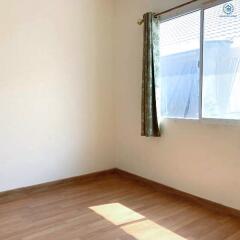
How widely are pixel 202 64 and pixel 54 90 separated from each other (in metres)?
1.80

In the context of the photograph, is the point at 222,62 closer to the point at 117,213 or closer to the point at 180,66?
the point at 180,66

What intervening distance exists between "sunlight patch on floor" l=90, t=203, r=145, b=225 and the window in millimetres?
1174

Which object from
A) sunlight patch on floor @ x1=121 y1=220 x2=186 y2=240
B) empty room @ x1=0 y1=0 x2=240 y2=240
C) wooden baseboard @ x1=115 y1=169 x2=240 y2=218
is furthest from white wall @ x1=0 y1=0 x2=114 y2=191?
sunlight patch on floor @ x1=121 y1=220 x2=186 y2=240

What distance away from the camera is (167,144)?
3.15m

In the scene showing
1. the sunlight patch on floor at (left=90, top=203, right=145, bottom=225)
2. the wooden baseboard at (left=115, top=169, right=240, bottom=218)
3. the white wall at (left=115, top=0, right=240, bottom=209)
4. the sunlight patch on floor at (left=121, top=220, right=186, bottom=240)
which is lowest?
the sunlight patch on floor at (left=121, top=220, right=186, bottom=240)

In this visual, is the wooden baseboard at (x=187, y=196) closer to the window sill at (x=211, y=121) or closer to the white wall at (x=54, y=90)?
the white wall at (x=54, y=90)

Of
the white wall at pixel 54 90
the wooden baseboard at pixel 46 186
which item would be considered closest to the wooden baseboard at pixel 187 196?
the wooden baseboard at pixel 46 186

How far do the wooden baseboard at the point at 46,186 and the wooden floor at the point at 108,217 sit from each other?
0.07ft

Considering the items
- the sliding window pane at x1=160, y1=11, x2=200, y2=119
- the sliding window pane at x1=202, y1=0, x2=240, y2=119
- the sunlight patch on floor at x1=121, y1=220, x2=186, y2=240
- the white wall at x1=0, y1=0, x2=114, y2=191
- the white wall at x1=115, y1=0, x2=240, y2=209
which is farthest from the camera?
the white wall at x1=0, y1=0, x2=114, y2=191

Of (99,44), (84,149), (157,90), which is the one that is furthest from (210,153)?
(99,44)

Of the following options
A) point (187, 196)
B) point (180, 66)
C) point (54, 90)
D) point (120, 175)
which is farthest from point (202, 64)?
point (120, 175)

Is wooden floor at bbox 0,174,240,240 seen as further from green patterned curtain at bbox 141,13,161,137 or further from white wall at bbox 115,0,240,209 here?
green patterned curtain at bbox 141,13,161,137

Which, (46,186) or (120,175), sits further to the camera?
(120,175)

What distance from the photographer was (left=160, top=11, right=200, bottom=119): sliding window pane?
282cm
